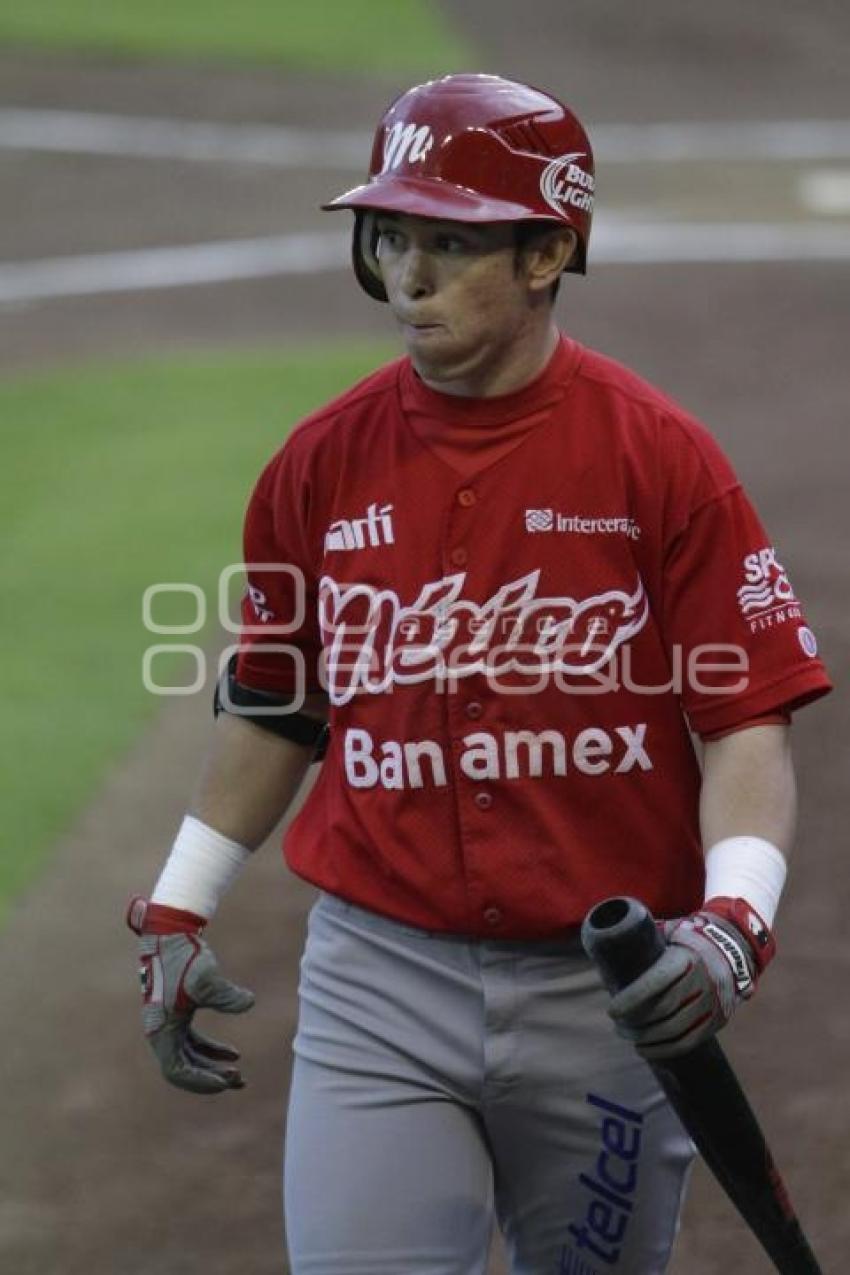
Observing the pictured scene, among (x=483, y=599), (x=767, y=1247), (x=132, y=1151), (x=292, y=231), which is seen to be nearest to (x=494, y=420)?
(x=483, y=599)

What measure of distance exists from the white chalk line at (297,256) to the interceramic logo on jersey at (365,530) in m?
11.9

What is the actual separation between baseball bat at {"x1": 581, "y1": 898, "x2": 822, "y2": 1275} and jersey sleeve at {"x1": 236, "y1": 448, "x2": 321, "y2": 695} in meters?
0.77

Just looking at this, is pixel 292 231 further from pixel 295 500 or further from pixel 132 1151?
pixel 295 500

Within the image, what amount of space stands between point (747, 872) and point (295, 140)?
52.9ft

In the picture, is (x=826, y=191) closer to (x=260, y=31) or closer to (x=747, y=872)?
(x=260, y=31)

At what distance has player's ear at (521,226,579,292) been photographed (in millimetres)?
3834

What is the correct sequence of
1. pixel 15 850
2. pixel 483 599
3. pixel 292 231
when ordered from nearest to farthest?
pixel 483 599
pixel 15 850
pixel 292 231

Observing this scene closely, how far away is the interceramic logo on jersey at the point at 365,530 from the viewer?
389cm

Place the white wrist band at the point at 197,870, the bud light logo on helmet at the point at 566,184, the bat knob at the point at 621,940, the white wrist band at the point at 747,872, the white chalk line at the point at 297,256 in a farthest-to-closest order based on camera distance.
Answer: the white chalk line at the point at 297,256 → the white wrist band at the point at 197,870 → the bud light logo on helmet at the point at 566,184 → the white wrist band at the point at 747,872 → the bat knob at the point at 621,940

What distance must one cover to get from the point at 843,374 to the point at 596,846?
10.0 meters

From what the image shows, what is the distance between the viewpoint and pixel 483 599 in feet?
12.6

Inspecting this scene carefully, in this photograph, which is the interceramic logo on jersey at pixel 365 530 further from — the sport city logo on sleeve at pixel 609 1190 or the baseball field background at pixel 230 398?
the baseball field background at pixel 230 398

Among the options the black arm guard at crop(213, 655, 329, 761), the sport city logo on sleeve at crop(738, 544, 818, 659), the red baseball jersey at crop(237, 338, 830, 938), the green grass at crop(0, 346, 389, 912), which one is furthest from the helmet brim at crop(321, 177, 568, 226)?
the green grass at crop(0, 346, 389, 912)

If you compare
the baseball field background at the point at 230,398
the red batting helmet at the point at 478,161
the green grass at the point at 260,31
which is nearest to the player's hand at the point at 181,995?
the red batting helmet at the point at 478,161
